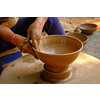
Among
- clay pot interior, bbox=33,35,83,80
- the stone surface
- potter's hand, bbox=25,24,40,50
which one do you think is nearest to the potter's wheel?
clay pot interior, bbox=33,35,83,80

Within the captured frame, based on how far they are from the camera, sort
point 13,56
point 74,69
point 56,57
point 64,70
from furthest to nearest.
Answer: point 13,56 → point 74,69 → point 64,70 → point 56,57

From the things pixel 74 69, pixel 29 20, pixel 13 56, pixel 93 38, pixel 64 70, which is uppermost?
pixel 29 20

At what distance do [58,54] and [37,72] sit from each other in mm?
342

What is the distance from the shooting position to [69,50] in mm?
991

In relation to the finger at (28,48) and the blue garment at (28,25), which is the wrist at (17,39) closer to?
the finger at (28,48)

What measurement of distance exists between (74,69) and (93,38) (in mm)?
1865

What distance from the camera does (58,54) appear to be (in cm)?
75

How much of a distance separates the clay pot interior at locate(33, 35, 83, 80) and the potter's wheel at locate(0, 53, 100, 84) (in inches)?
2.9

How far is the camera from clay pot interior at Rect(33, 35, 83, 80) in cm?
77

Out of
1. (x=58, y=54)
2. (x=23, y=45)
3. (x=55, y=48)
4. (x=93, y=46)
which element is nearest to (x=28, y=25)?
(x=23, y=45)

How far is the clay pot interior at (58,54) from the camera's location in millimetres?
772

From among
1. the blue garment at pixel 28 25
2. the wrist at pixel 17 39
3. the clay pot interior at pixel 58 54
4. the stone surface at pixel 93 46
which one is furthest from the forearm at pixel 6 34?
the stone surface at pixel 93 46
